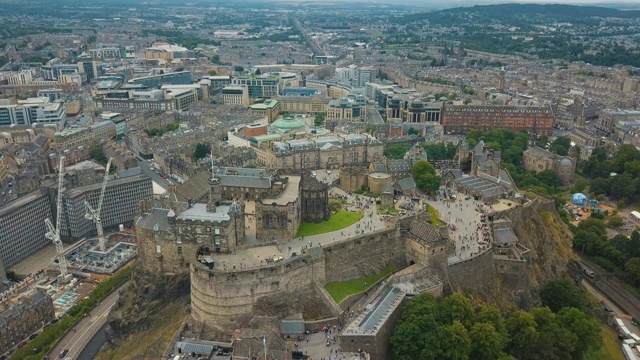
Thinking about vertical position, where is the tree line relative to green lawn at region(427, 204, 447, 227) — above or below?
below

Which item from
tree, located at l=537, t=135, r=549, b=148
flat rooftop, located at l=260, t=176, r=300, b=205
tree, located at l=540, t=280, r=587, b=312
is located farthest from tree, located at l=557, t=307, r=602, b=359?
tree, located at l=537, t=135, r=549, b=148

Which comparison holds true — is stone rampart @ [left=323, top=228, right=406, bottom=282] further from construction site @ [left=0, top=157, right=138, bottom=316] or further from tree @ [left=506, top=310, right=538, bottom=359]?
construction site @ [left=0, top=157, right=138, bottom=316]

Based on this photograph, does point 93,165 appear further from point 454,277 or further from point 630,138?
point 630,138

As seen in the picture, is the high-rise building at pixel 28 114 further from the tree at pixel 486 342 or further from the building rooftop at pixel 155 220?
the tree at pixel 486 342

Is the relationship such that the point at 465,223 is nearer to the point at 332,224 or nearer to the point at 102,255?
the point at 332,224

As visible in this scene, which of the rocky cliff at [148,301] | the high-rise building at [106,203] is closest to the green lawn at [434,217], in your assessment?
the rocky cliff at [148,301]

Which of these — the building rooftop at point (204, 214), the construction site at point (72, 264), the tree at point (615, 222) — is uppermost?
the building rooftop at point (204, 214)
